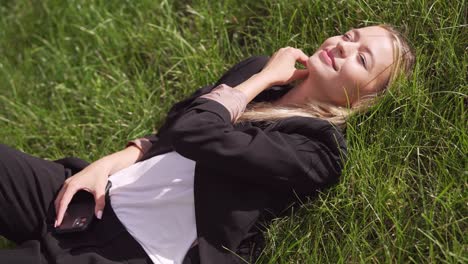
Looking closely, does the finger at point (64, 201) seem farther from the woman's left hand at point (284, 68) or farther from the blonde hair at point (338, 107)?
the woman's left hand at point (284, 68)

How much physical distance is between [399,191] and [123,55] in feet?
5.61

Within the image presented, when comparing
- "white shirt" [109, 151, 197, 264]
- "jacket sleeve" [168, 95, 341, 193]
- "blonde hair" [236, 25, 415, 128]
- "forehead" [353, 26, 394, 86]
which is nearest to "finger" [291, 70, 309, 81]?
"blonde hair" [236, 25, 415, 128]

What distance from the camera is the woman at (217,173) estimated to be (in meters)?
2.06

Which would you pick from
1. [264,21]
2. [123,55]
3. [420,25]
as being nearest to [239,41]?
[264,21]

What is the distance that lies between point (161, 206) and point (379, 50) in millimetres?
964

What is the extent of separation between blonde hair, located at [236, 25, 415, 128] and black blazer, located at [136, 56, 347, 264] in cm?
7

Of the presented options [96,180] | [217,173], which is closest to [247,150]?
[217,173]

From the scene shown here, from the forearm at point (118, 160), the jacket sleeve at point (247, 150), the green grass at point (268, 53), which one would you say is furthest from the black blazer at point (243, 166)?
the forearm at point (118, 160)

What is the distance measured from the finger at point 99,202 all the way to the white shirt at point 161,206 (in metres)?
0.03

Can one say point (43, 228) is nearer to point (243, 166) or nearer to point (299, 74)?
point (243, 166)

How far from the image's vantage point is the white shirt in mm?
2127

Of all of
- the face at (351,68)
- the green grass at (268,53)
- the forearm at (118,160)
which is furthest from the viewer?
the forearm at (118,160)

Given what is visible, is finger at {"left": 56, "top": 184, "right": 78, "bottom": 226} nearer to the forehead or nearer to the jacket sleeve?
the jacket sleeve

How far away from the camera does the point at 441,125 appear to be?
7.56 feet
